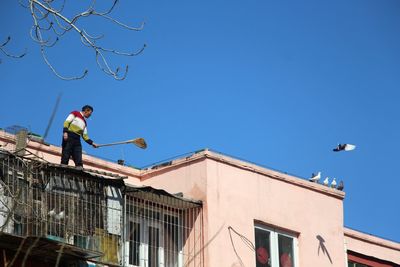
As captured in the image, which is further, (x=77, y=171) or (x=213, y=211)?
(x=213, y=211)

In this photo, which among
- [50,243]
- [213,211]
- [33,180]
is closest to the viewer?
[50,243]

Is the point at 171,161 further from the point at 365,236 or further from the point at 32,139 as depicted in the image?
the point at 365,236

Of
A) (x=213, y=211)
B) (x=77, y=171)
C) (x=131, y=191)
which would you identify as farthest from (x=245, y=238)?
(x=77, y=171)

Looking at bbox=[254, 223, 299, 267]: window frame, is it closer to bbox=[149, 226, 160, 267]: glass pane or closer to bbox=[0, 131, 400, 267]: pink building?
bbox=[0, 131, 400, 267]: pink building

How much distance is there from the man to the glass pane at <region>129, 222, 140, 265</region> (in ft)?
5.51

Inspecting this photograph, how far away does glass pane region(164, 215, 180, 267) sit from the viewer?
2203 centimetres

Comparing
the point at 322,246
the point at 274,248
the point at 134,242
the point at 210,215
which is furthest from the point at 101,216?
the point at 322,246

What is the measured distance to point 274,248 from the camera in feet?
76.9

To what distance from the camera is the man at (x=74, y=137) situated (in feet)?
70.5

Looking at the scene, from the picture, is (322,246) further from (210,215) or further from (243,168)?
(210,215)

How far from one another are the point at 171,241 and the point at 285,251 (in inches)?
117

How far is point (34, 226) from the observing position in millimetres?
18969

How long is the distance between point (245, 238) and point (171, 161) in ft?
7.84

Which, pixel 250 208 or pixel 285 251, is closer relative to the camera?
pixel 250 208
